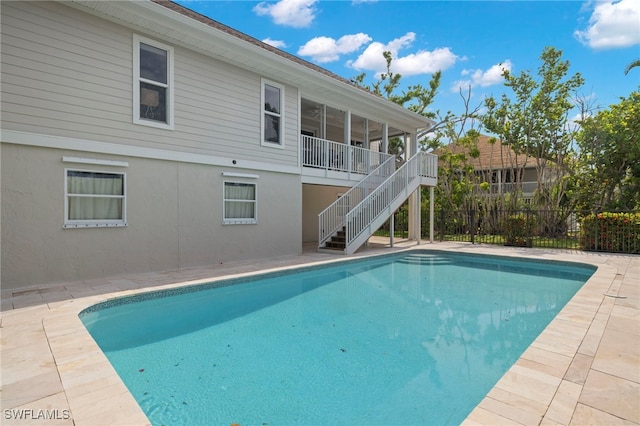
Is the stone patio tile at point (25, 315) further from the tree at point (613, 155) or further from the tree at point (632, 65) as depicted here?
the tree at point (632, 65)

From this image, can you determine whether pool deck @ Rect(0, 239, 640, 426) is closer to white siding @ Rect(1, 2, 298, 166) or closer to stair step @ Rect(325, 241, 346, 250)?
white siding @ Rect(1, 2, 298, 166)

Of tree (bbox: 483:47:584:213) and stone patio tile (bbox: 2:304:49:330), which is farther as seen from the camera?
tree (bbox: 483:47:584:213)

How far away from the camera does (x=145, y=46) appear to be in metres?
7.34

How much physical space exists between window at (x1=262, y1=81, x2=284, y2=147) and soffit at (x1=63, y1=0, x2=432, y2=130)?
36cm

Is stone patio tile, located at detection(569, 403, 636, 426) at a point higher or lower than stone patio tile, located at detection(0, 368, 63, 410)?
lower

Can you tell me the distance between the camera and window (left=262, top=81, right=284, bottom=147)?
9.70 meters

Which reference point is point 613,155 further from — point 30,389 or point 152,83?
point 30,389

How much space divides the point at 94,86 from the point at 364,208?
24.9 ft

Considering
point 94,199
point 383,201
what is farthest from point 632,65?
point 94,199

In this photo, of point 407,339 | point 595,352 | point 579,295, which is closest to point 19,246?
point 407,339

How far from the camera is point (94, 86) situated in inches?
261

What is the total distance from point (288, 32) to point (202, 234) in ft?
36.8

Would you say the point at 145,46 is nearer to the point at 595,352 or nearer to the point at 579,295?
the point at 595,352

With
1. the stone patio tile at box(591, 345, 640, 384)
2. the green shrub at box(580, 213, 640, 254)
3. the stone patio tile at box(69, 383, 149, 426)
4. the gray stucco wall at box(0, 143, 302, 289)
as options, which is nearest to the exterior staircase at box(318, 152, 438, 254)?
the gray stucco wall at box(0, 143, 302, 289)
